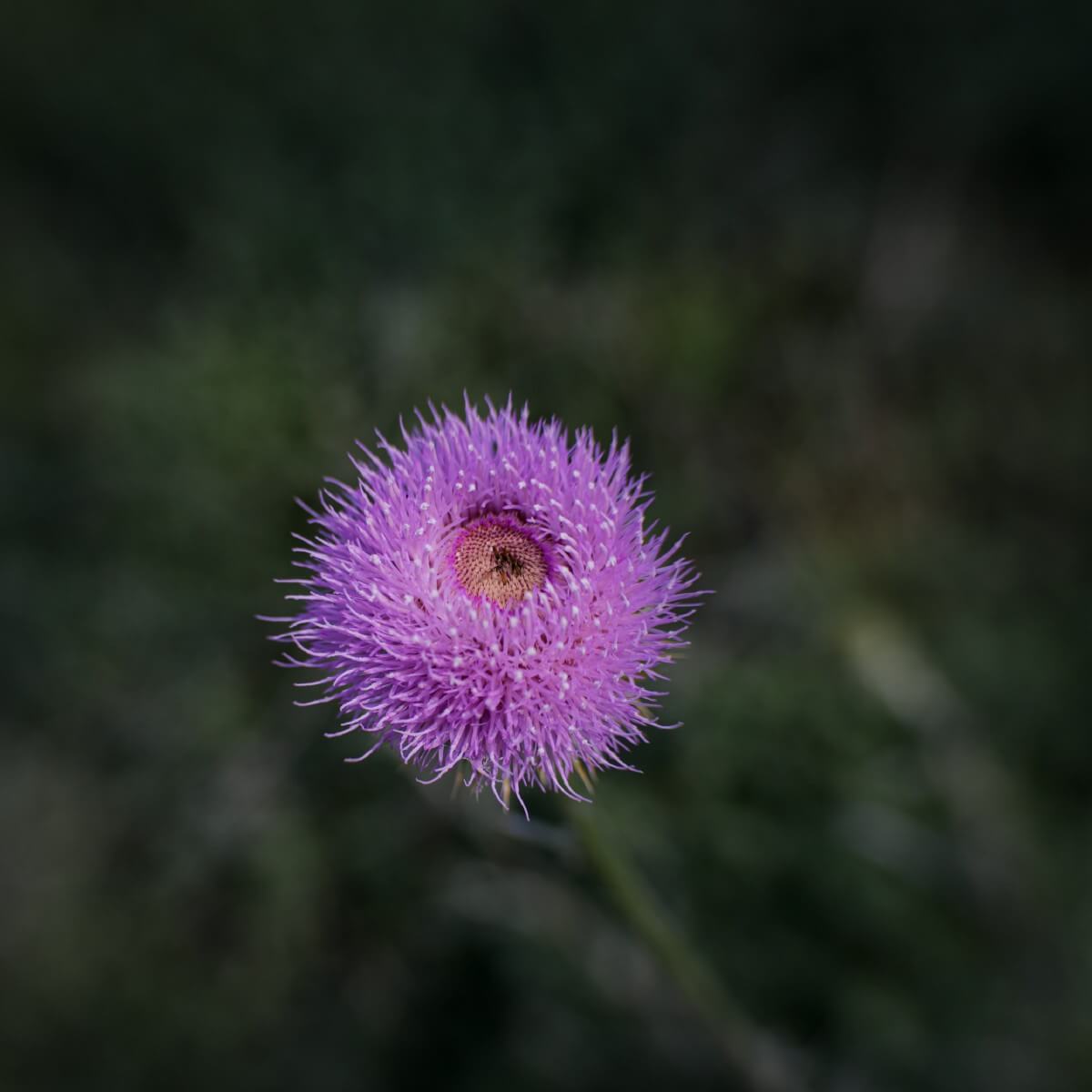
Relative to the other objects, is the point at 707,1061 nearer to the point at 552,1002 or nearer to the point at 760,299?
the point at 552,1002

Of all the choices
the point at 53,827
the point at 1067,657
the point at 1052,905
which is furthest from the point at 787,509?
the point at 53,827

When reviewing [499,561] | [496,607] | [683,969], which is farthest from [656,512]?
[496,607]

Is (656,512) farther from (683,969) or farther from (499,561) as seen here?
(499,561)

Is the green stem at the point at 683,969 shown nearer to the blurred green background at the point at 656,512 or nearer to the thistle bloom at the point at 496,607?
the thistle bloom at the point at 496,607

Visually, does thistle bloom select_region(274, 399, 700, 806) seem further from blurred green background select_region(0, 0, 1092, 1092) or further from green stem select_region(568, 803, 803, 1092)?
blurred green background select_region(0, 0, 1092, 1092)

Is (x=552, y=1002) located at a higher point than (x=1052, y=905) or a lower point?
lower

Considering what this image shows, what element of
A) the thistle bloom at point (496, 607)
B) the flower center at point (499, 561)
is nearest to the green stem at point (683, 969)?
the thistle bloom at point (496, 607)
